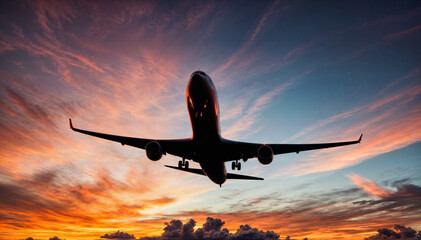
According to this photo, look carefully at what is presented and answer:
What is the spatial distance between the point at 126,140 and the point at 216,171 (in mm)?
10201

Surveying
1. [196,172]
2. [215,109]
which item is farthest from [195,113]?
[196,172]

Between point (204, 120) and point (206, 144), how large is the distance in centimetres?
348

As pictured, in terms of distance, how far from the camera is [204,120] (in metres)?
22.5

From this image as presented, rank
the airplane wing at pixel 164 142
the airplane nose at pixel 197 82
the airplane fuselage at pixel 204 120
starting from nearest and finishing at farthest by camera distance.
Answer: the airplane nose at pixel 197 82 → the airplane fuselage at pixel 204 120 → the airplane wing at pixel 164 142

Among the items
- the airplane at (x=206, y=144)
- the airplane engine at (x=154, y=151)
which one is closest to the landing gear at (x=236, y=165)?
the airplane at (x=206, y=144)

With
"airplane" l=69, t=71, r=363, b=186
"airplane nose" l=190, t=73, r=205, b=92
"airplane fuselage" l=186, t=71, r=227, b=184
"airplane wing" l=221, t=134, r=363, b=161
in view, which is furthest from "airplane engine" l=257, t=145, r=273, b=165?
"airplane nose" l=190, t=73, r=205, b=92

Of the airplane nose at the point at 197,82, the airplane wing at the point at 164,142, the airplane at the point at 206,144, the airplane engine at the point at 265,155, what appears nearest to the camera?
the airplane nose at the point at 197,82

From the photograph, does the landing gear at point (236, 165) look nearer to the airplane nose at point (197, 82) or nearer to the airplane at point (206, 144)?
the airplane at point (206, 144)

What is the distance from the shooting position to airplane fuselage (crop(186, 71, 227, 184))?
68.2 feet

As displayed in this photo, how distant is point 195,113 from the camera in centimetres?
2222

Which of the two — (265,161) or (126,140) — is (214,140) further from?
(126,140)

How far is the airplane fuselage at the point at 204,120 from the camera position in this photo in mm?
20781

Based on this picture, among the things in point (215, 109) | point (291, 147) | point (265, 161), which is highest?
point (215, 109)

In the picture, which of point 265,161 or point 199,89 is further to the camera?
point 265,161
